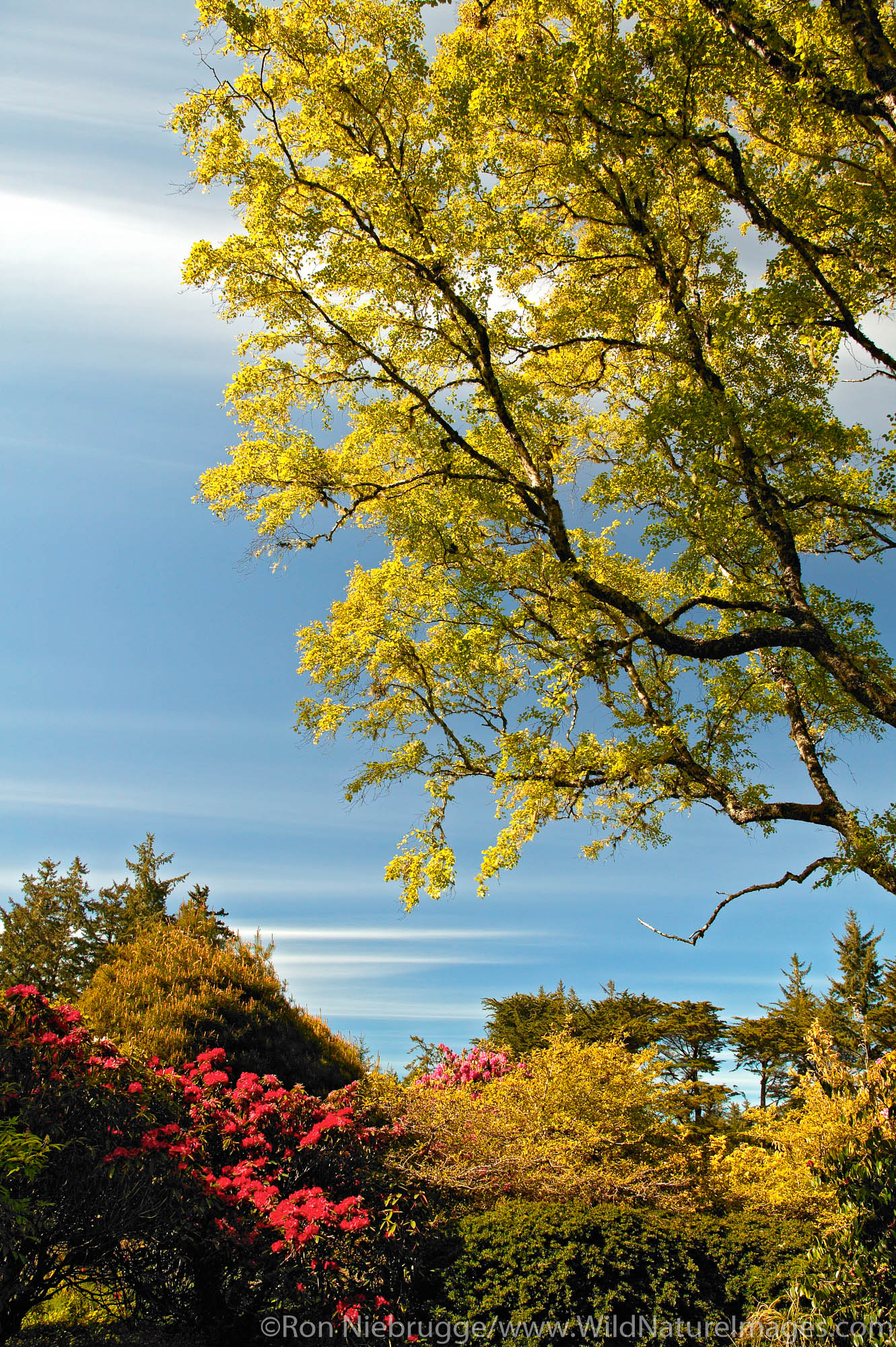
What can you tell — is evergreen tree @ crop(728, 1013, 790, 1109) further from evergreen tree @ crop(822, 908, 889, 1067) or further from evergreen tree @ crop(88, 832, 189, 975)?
evergreen tree @ crop(88, 832, 189, 975)

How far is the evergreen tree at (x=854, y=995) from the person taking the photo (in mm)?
22438

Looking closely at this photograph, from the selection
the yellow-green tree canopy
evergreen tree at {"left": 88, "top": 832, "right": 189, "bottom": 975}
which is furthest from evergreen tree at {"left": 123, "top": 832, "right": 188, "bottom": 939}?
the yellow-green tree canopy

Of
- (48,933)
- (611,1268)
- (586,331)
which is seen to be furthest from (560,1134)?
(48,933)

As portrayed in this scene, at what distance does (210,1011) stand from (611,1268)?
19.8 ft

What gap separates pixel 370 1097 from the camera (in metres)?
9.10

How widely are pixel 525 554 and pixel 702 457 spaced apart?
3.58 metres

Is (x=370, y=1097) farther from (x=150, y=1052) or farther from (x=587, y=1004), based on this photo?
(x=587, y=1004)

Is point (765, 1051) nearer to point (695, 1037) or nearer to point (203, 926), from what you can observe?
point (695, 1037)

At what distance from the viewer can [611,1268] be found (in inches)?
245

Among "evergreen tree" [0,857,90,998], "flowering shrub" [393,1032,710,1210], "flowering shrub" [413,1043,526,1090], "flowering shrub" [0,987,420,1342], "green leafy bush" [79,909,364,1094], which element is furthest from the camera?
"evergreen tree" [0,857,90,998]

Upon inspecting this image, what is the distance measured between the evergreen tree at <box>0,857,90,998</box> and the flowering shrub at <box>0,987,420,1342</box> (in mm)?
14518

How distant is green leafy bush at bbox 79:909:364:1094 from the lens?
9.66 metres

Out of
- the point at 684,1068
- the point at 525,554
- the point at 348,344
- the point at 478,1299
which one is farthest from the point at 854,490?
the point at 684,1068

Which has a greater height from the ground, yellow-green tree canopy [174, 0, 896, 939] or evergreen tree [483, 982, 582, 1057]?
yellow-green tree canopy [174, 0, 896, 939]
